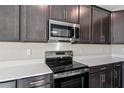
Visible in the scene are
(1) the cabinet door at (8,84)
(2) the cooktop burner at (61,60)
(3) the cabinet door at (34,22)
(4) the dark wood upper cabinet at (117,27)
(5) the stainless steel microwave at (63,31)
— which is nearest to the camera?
(1) the cabinet door at (8,84)

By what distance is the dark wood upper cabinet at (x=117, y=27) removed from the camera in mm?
3898

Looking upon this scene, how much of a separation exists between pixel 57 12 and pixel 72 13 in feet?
1.31

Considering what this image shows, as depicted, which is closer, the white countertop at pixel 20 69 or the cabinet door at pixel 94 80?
the white countertop at pixel 20 69

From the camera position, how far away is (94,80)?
9.27 feet

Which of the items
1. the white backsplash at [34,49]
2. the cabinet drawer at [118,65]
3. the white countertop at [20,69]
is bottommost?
the cabinet drawer at [118,65]

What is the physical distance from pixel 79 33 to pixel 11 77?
1.66 meters

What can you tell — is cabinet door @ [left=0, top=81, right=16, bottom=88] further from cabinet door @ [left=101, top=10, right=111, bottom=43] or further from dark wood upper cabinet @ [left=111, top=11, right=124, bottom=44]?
dark wood upper cabinet @ [left=111, top=11, right=124, bottom=44]

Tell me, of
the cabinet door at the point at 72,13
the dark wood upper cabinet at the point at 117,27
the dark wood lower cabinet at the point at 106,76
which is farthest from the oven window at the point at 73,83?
the dark wood upper cabinet at the point at 117,27

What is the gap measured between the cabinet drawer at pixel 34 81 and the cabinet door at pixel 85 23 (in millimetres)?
1331

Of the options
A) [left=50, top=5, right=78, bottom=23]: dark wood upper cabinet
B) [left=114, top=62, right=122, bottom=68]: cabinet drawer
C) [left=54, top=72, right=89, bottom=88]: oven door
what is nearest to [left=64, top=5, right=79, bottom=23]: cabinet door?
[left=50, top=5, right=78, bottom=23]: dark wood upper cabinet

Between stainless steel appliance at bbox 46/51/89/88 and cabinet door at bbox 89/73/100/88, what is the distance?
12 centimetres

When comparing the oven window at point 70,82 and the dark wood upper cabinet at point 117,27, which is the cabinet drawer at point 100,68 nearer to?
the oven window at point 70,82

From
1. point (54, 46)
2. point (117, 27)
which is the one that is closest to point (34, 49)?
point (54, 46)
